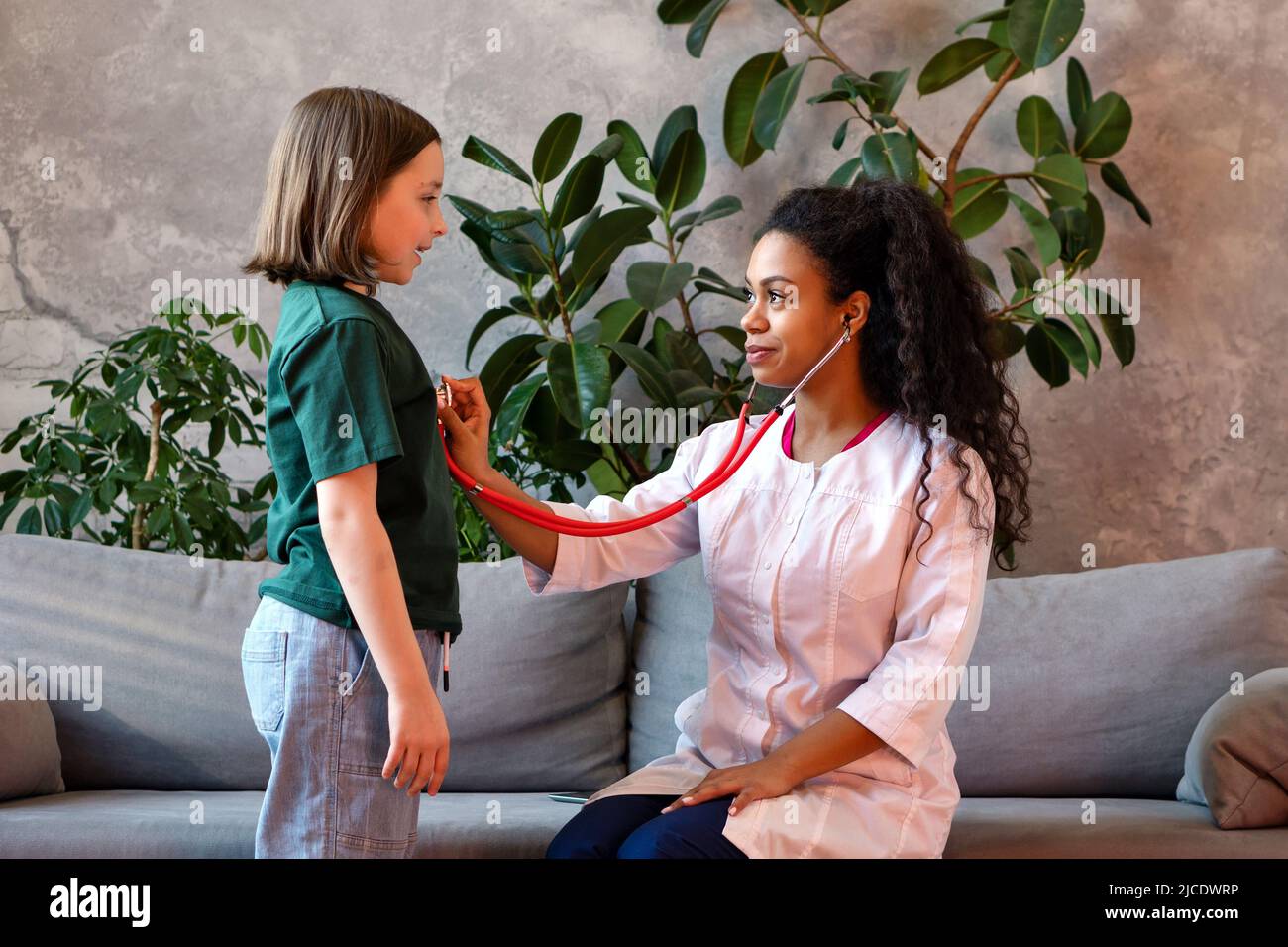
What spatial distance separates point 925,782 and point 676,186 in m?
1.51

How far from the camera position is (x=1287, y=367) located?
2832 mm

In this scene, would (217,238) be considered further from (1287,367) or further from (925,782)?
(1287,367)

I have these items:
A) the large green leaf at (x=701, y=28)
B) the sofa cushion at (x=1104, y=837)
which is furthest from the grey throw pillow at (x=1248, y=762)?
the large green leaf at (x=701, y=28)

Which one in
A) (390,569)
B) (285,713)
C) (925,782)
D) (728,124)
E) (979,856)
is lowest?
(979,856)

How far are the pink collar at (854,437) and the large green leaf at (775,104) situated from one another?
105 centimetres

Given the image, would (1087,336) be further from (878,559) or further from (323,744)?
(323,744)

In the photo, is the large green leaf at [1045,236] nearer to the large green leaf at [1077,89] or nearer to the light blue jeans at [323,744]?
the large green leaf at [1077,89]

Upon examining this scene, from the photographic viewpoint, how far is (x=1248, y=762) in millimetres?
1822

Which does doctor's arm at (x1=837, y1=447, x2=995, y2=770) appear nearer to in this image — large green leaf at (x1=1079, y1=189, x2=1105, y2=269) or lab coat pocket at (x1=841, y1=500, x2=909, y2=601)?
lab coat pocket at (x1=841, y1=500, x2=909, y2=601)

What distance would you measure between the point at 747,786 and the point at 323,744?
499 mm

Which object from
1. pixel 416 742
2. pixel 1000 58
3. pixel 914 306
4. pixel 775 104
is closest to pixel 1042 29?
pixel 1000 58

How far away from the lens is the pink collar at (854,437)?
170 centimetres

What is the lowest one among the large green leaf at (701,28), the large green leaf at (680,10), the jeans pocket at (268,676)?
the jeans pocket at (268,676)
